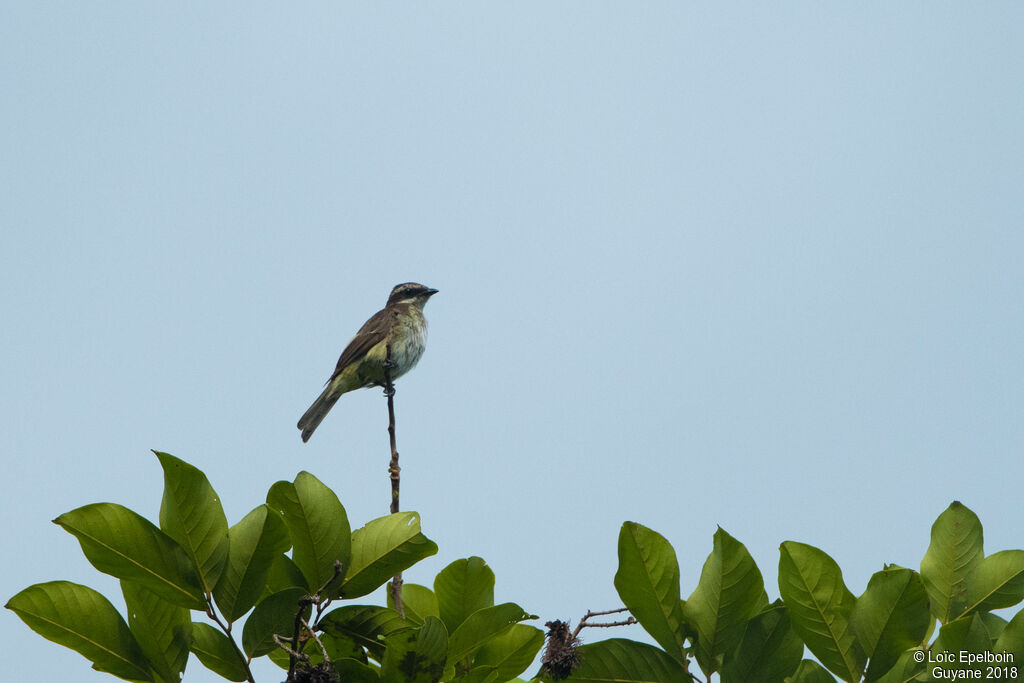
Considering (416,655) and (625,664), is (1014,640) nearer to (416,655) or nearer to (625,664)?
(625,664)

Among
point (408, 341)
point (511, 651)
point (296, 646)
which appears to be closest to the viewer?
point (296, 646)

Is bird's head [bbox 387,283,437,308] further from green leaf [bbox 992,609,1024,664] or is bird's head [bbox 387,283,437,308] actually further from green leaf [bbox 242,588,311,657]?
green leaf [bbox 992,609,1024,664]

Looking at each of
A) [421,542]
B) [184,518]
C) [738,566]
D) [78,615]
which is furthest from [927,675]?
[78,615]

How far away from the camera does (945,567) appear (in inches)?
134

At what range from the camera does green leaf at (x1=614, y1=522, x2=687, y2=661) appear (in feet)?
10.5

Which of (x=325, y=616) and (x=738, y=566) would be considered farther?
A: (x=325, y=616)

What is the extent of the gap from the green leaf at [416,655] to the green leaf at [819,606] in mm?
1080

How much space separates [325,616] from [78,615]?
76 centimetres

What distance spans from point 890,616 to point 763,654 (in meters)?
0.40

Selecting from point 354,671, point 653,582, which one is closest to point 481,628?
point 354,671

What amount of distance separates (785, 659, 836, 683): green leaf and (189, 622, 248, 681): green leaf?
5.60 feet

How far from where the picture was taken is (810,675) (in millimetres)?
3182

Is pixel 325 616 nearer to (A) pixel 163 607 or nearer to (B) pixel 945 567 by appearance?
(A) pixel 163 607

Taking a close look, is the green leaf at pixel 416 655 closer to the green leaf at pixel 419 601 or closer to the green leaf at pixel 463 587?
the green leaf at pixel 463 587
